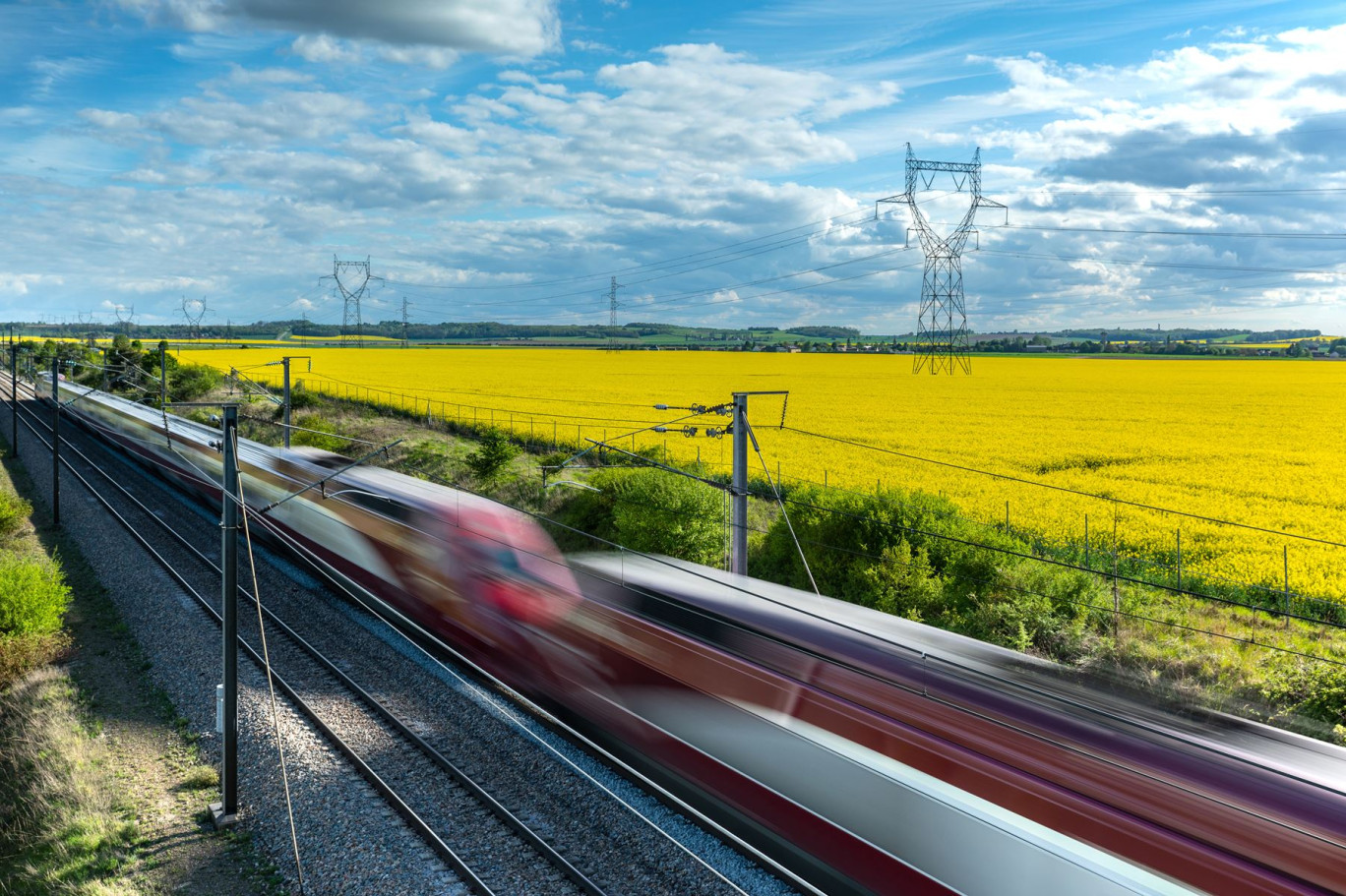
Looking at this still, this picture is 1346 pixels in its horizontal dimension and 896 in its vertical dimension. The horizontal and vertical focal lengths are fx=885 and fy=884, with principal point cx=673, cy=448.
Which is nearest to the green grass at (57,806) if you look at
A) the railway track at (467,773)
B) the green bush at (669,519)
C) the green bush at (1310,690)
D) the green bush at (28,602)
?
the green bush at (28,602)

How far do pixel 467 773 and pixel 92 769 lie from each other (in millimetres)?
5667

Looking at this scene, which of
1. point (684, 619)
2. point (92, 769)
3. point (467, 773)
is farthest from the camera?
point (92, 769)

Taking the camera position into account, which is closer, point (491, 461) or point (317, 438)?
point (491, 461)

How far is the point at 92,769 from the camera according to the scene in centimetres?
1312

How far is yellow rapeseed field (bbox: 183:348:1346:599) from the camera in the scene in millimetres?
23984

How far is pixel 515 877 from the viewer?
10.3 m

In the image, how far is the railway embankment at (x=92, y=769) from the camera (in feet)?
35.8

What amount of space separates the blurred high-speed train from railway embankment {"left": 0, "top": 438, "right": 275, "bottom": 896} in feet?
17.1

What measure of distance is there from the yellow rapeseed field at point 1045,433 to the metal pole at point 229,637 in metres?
12.1

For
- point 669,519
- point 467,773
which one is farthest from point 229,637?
point 669,519

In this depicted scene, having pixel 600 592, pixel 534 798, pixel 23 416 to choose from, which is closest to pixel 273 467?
pixel 600 592

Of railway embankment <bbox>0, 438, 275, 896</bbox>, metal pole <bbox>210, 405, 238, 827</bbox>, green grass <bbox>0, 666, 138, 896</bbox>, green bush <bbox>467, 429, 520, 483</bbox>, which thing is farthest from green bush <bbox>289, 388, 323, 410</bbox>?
metal pole <bbox>210, 405, 238, 827</bbox>

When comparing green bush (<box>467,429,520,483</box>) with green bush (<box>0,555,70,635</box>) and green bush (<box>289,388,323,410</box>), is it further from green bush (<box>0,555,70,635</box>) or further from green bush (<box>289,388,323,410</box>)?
green bush (<box>289,388,323,410</box>)

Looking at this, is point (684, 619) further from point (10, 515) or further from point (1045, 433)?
point (1045, 433)
